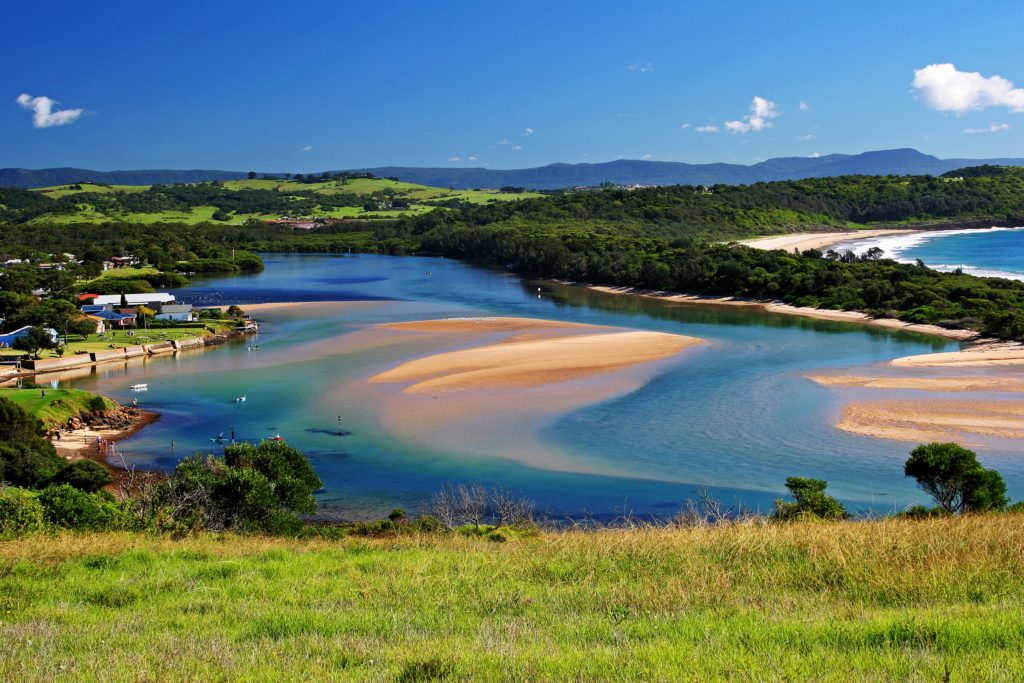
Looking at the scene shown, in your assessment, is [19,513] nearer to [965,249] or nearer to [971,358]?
[971,358]

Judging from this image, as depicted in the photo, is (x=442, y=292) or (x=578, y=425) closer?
(x=578, y=425)

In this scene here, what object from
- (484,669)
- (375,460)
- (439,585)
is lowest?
(375,460)

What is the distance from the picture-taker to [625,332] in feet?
174

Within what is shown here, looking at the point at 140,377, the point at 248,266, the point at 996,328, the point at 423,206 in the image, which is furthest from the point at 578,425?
the point at 423,206

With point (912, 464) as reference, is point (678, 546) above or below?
above

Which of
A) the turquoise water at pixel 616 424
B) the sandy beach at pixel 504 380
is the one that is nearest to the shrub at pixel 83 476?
the turquoise water at pixel 616 424

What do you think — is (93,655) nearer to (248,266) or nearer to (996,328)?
(996,328)

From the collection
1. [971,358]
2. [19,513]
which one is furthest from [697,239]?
[19,513]

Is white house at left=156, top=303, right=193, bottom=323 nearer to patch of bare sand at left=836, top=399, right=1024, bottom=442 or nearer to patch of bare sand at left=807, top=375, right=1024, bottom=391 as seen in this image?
patch of bare sand at left=807, top=375, right=1024, bottom=391

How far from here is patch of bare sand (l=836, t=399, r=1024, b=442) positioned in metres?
27.6

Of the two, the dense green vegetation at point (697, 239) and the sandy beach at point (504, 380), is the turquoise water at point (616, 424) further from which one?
the dense green vegetation at point (697, 239)

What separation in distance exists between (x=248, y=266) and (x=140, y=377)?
66635 mm

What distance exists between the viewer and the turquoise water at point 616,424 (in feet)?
77.7

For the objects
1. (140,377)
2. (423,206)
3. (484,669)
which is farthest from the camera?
(423,206)
